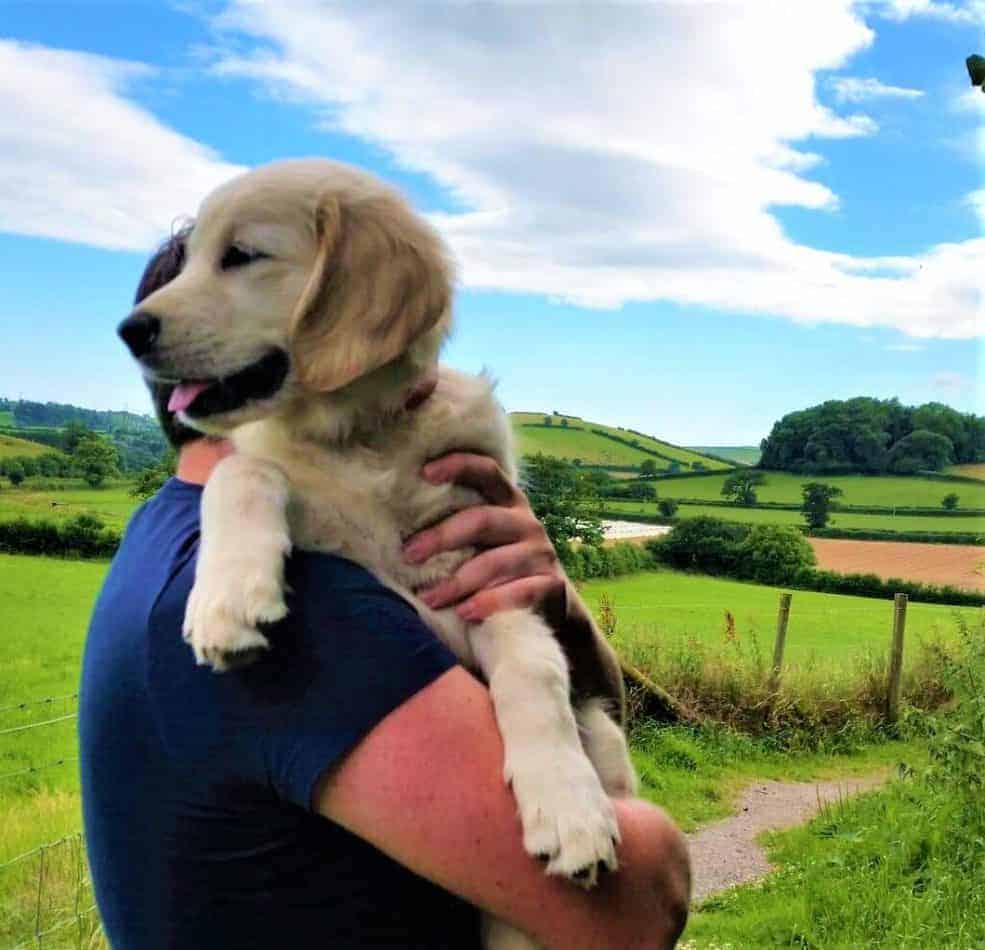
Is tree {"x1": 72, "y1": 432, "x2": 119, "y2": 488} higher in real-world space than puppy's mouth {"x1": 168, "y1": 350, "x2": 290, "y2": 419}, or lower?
lower

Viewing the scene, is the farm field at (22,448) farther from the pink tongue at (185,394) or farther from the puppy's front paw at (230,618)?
the puppy's front paw at (230,618)

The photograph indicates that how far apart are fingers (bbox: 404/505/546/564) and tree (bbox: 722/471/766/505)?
108 feet

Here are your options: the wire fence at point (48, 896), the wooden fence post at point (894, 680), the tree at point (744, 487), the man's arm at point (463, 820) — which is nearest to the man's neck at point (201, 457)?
the man's arm at point (463, 820)

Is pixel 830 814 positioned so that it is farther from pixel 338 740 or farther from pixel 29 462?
pixel 29 462

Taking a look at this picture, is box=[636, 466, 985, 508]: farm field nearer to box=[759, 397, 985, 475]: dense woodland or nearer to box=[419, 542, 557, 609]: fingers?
box=[759, 397, 985, 475]: dense woodland

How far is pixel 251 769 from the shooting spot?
1.39 meters

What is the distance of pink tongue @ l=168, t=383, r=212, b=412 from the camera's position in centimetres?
209

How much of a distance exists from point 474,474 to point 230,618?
709mm

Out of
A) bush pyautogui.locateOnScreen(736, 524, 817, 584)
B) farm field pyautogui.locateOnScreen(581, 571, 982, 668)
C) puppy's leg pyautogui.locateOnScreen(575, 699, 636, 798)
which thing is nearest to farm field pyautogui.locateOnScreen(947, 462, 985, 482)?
farm field pyautogui.locateOnScreen(581, 571, 982, 668)

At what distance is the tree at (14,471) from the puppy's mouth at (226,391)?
51.2 feet

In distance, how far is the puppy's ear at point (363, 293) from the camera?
82.4 inches

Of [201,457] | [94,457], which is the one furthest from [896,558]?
[201,457]

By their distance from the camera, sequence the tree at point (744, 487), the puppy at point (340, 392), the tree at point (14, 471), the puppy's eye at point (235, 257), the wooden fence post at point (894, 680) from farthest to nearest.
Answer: the tree at point (744, 487)
the tree at point (14, 471)
the wooden fence post at point (894, 680)
the puppy's eye at point (235, 257)
the puppy at point (340, 392)

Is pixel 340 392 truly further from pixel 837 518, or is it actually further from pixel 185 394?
pixel 837 518
